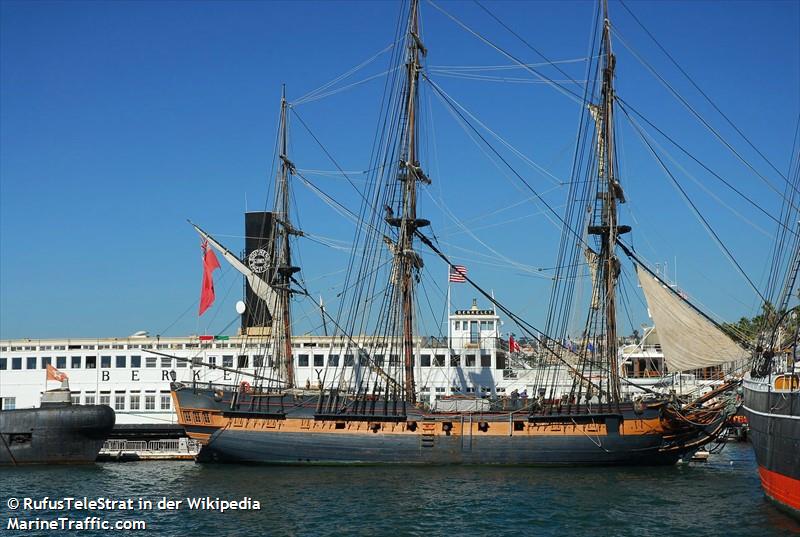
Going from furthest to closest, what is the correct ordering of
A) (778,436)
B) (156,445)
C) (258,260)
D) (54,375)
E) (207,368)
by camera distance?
(258,260), (207,368), (54,375), (156,445), (778,436)

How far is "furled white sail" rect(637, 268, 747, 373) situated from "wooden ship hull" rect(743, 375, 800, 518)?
369 inches

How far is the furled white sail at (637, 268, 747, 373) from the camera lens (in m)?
41.6

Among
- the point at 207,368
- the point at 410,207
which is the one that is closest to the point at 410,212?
the point at 410,207

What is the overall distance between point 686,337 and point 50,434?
1304 inches

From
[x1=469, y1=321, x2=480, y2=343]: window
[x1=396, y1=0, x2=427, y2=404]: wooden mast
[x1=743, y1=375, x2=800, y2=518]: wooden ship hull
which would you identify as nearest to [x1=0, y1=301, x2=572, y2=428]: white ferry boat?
[x1=469, y1=321, x2=480, y2=343]: window

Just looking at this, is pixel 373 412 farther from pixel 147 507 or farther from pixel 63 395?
pixel 63 395

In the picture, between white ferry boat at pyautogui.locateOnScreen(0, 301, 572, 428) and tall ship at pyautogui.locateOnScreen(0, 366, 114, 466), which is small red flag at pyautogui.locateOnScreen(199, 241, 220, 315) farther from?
tall ship at pyautogui.locateOnScreen(0, 366, 114, 466)

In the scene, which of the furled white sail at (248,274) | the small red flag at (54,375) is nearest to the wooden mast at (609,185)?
the furled white sail at (248,274)

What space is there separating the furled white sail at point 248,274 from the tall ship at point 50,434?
47.6 ft

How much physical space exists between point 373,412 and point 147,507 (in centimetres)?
1407

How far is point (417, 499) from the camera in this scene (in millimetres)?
33562

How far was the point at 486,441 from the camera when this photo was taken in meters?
42.8

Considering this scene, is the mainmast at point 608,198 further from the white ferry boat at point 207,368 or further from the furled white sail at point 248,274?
the furled white sail at point 248,274

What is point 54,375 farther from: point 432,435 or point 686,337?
point 686,337
